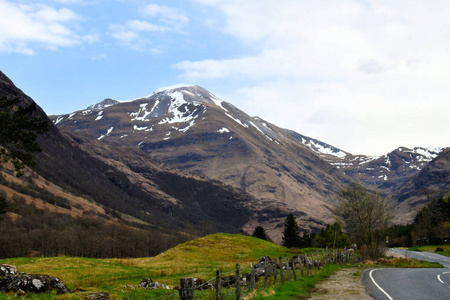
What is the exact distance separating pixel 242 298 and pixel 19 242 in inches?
7668

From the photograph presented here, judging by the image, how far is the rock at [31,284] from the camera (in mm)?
23484

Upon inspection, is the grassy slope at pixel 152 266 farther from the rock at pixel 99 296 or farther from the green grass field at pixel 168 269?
the rock at pixel 99 296

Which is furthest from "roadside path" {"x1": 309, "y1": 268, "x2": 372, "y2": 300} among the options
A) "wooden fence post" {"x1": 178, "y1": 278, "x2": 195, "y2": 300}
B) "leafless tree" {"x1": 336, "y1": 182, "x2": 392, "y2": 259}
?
"leafless tree" {"x1": 336, "y1": 182, "x2": 392, "y2": 259}

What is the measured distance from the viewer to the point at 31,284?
23.8 meters

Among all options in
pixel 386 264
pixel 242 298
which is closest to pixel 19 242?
pixel 386 264

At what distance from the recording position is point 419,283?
88.6 ft

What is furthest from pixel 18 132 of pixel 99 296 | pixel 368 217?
pixel 368 217

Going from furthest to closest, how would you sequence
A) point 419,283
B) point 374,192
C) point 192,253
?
point 374,192 < point 192,253 < point 419,283

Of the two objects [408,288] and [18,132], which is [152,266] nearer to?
[18,132]

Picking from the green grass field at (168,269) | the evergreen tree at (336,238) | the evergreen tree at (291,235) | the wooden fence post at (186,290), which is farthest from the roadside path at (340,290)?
the evergreen tree at (291,235)

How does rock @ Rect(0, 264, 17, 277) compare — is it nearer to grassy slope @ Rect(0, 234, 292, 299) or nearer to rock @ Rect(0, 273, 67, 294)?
rock @ Rect(0, 273, 67, 294)

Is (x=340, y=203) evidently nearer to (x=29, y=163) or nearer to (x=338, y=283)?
(x=338, y=283)

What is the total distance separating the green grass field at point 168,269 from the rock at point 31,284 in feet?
2.31

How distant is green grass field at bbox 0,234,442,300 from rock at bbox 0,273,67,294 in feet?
2.31
